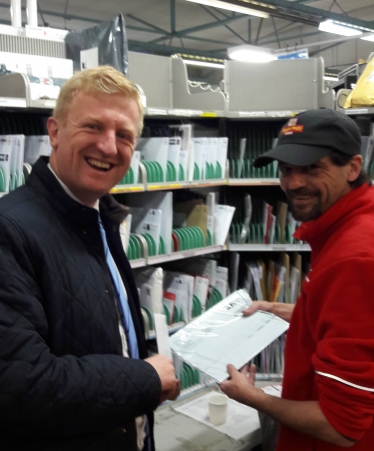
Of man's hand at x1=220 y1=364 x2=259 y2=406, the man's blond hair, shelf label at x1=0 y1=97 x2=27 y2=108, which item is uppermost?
shelf label at x1=0 y1=97 x2=27 y2=108

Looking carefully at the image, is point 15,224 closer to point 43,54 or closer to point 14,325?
point 14,325

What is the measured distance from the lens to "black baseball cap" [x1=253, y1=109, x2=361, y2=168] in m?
1.37

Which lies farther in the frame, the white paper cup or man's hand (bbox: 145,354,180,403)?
the white paper cup

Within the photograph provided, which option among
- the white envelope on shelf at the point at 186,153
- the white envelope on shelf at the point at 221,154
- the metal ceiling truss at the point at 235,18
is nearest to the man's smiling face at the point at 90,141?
the white envelope on shelf at the point at 186,153

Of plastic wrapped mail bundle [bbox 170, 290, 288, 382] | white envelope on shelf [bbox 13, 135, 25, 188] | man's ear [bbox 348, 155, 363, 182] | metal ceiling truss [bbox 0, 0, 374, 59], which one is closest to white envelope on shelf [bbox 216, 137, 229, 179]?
plastic wrapped mail bundle [bbox 170, 290, 288, 382]

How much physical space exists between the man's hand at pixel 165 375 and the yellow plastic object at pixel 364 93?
2447 millimetres

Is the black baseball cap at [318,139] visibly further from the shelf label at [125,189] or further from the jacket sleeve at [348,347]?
the shelf label at [125,189]

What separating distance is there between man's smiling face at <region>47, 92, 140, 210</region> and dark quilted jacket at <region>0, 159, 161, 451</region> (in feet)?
0.19

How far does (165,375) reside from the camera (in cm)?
121

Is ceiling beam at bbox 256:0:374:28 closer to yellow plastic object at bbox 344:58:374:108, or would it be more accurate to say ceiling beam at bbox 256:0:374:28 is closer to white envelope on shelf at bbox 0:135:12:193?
yellow plastic object at bbox 344:58:374:108

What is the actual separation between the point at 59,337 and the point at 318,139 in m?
0.92

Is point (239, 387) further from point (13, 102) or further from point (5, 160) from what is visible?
point (13, 102)

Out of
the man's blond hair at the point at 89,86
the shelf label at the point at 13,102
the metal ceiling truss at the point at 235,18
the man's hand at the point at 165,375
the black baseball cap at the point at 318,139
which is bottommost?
the man's hand at the point at 165,375

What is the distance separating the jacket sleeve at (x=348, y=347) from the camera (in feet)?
3.70
